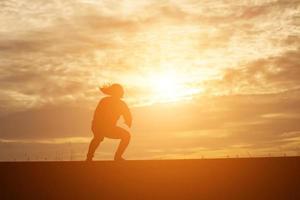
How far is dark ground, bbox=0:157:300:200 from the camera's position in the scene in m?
8.87

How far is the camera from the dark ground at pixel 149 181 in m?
8.87

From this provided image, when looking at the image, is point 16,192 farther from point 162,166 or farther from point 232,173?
point 232,173

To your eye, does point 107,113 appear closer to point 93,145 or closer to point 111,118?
point 111,118

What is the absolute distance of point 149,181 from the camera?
926 centimetres

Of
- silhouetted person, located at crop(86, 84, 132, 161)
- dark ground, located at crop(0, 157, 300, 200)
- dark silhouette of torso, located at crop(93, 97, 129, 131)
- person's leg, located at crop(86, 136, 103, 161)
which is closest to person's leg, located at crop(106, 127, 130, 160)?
silhouetted person, located at crop(86, 84, 132, 161)

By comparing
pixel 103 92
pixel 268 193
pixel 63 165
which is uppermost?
pixel 268 193

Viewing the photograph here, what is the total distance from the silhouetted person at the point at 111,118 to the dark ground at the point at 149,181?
11.0ft

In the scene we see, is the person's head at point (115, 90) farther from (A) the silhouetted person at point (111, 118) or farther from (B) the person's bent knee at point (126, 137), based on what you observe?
(B) the person's bent knee at point (126, 137)

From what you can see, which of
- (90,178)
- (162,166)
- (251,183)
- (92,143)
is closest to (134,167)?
(162,166)

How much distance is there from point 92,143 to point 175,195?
555cm

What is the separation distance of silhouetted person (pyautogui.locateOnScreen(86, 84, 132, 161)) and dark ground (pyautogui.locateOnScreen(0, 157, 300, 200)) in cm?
334

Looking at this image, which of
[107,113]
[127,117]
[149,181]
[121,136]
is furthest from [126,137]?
[149,181]

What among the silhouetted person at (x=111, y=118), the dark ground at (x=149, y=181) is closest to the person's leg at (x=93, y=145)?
the silhouetted person at (x=111, y=118)

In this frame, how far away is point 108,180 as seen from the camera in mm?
9359
